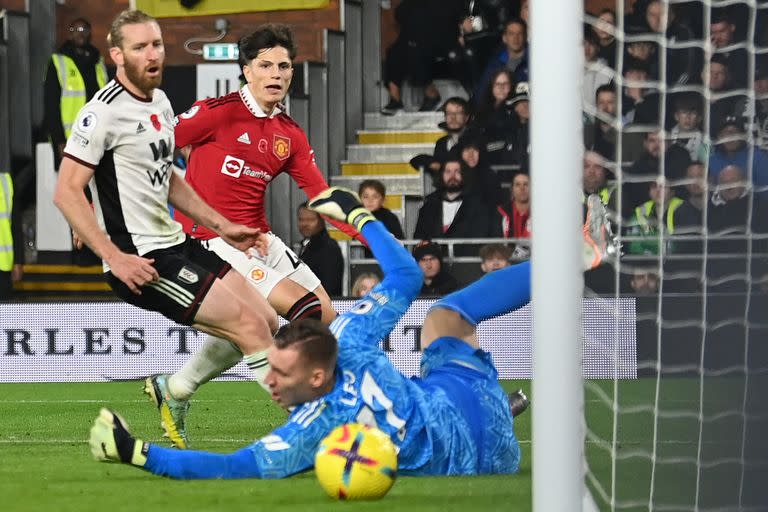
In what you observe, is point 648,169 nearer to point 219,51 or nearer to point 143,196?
point 143,196

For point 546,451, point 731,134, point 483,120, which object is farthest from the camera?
point 483,120

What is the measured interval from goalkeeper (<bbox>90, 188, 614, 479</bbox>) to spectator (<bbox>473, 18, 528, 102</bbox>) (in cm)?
713

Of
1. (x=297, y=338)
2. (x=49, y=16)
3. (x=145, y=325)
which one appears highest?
(x=49, y=16)

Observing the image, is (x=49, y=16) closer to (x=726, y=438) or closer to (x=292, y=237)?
(x=292, y=237)

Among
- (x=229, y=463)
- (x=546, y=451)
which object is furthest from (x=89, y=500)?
(x=546, y=451)

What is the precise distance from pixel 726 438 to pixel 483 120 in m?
7.40

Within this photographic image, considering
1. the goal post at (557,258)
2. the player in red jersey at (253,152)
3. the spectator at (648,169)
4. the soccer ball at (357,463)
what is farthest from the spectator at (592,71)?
the player in red jersey at (253,152)

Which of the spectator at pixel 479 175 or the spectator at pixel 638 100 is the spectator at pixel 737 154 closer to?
the spectator at pixel 638 100

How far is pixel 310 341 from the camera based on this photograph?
4359 mm

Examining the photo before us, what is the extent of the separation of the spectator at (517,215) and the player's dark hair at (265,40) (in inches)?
→ 173

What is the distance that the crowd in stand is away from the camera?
554cm

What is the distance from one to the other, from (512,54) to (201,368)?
21.8 feet

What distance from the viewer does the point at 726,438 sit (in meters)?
4.75

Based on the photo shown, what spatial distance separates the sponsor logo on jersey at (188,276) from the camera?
571 cm
